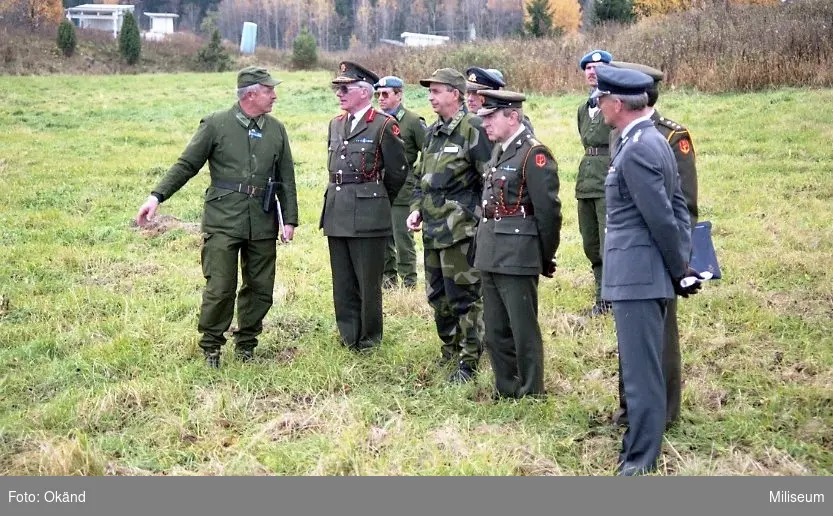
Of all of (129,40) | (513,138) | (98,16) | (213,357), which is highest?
(98,16)

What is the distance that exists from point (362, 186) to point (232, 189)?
3.11 feet

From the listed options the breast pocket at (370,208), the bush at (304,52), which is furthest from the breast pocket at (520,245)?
the bush at (304,52)

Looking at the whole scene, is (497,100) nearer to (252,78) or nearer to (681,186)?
(681,186)

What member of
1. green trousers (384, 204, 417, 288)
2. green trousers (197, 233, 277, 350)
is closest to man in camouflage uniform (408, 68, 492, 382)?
green trousers (197, 233, 277, 350)

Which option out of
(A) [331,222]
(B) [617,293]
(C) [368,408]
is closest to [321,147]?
(A) [331,222]

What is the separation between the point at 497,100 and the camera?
16.6ft

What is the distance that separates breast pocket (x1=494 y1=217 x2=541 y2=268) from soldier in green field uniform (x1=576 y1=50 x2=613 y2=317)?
181 centimetres

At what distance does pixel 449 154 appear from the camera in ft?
19.0

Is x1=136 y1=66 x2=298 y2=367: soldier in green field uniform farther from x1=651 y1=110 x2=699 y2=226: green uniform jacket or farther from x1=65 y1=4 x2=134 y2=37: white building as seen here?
x1=65 y1=4 x2=134 y2=37: white building

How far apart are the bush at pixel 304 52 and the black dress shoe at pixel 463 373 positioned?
45020 mm

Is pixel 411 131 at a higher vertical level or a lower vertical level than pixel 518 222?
higher

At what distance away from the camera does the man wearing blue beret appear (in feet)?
13.1

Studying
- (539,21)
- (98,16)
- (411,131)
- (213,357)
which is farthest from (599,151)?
(98,16)

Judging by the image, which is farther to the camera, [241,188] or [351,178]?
[351,178]
